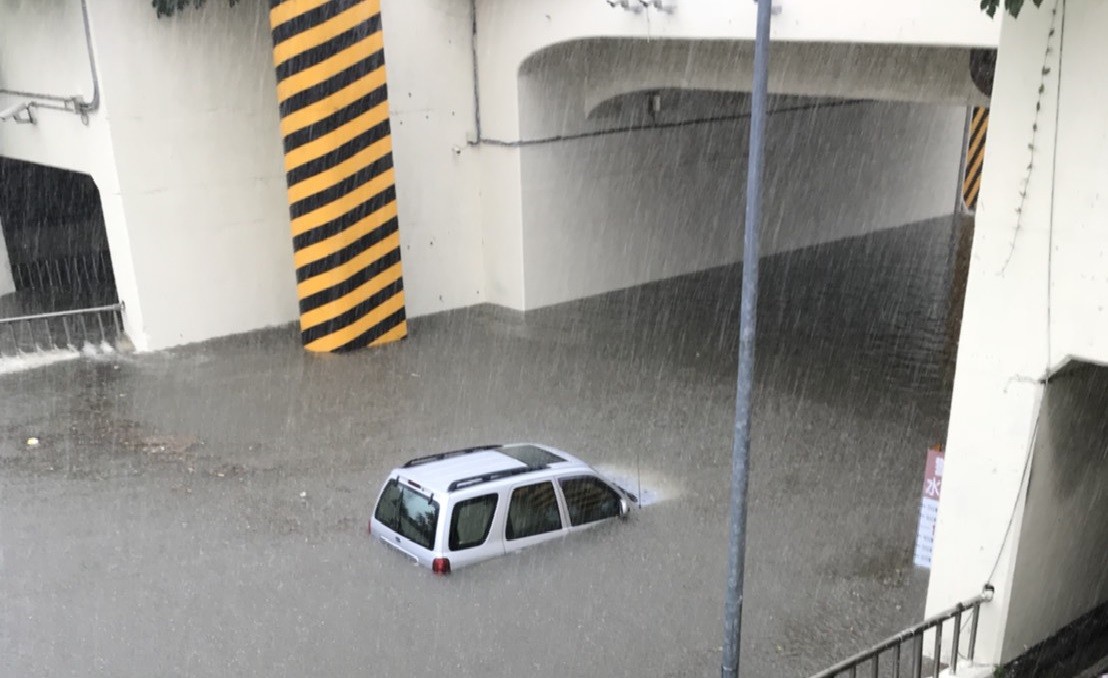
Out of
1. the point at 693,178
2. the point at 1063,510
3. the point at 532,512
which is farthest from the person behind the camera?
the point at 693,178

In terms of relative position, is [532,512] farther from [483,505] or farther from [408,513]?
[408,513]

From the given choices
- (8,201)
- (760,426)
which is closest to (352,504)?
(760,426)

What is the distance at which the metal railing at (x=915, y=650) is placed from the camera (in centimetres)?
666

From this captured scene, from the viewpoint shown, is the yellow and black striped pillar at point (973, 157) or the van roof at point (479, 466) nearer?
the van roof at point (479, 466)

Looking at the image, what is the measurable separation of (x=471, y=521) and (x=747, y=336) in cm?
397

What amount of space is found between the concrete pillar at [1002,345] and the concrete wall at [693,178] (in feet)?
34.8

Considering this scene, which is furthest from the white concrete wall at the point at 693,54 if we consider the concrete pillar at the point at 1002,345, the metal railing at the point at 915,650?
the metal railing at the point at 915,650

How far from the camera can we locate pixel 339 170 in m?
14.7

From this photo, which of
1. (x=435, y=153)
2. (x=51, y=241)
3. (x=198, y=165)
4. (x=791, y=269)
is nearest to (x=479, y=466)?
(x=198, y=165)

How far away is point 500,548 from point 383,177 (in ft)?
25.3

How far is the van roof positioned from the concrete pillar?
143 inches

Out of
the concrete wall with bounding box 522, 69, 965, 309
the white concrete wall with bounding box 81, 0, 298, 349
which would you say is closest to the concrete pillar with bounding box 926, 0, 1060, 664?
the concrete wall with bounding box 522, 69, 965, 309

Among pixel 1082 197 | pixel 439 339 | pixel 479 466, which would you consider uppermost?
pixel 1082 197

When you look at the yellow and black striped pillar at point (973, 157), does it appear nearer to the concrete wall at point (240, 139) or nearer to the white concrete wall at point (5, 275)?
the concrete wall at point (240, 139)
